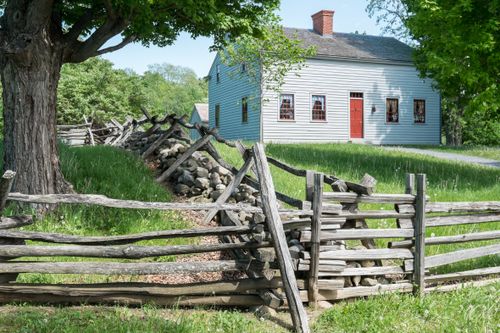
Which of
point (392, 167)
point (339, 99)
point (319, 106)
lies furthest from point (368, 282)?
point (339, 99)

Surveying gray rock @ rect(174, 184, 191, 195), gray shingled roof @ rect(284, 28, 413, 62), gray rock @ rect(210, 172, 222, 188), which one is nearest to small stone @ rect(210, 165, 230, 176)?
gray rock @ rect(210, 172, 222, 188)

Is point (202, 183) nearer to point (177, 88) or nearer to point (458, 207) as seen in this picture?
point (458, 207)

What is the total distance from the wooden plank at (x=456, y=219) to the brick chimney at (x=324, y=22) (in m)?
24.1

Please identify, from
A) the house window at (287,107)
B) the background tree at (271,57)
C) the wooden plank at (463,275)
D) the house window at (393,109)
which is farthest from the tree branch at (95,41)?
the house window at (393,109)

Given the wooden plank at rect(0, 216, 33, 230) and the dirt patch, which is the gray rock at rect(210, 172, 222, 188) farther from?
the wooden plank at rect(0, 216, 33, 230)

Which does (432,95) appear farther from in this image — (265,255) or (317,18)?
(265,255)

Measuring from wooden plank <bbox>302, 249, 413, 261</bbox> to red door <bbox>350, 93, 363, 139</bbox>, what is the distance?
22.3m

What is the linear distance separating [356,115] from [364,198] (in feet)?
75.2

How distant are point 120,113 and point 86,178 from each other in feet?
93.7

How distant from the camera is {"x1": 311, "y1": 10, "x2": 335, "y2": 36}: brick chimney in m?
29.4

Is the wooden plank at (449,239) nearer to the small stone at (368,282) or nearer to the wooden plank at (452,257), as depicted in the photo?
the wooden plank at (452,257)

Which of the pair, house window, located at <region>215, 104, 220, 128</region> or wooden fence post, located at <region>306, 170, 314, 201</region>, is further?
house window, located at <region>215, 104, 220, 128</region>

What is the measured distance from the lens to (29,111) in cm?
748

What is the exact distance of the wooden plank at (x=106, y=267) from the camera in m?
4.91
